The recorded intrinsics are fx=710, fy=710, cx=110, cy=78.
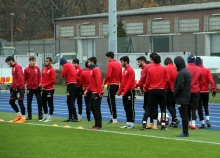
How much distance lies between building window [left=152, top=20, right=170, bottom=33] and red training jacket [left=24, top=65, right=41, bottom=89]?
33.1 meters

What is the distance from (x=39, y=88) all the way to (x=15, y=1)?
178ft

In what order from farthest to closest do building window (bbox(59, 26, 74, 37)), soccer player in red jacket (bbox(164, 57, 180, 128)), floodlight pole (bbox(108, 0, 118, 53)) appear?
building window (bbox(59, 26, 74, 37)) → floodlight pole (bbox(108, 0, 118, 53)) → soccer player in red jacket (bbox(164, 57, 180, 128))

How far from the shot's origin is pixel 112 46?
32.3 meters

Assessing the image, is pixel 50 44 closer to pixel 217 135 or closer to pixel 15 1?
pixel 15 1

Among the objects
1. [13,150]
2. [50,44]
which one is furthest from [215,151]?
[50,44]

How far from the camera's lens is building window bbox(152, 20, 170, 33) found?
5478 cm

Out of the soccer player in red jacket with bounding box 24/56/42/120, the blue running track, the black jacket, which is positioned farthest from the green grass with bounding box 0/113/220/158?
the blue running track

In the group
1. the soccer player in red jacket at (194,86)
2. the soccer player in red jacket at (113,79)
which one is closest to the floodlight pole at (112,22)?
the soccer player in red jacket at (113,79)

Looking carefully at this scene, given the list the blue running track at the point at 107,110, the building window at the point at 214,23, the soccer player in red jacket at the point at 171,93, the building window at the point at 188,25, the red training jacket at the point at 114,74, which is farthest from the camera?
the building window at the point at 188,25

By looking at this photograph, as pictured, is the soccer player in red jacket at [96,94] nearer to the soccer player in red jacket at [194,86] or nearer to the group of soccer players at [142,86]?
the group of soccer players at [142,86]

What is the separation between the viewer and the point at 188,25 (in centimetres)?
5303

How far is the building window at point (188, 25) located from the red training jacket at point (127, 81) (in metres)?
33.3

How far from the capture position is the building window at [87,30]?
2402 inches

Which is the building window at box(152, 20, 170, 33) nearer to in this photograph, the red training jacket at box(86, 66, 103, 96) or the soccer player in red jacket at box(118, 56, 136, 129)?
the soccer player in red jacket at box(118, 56, 136, 129)
